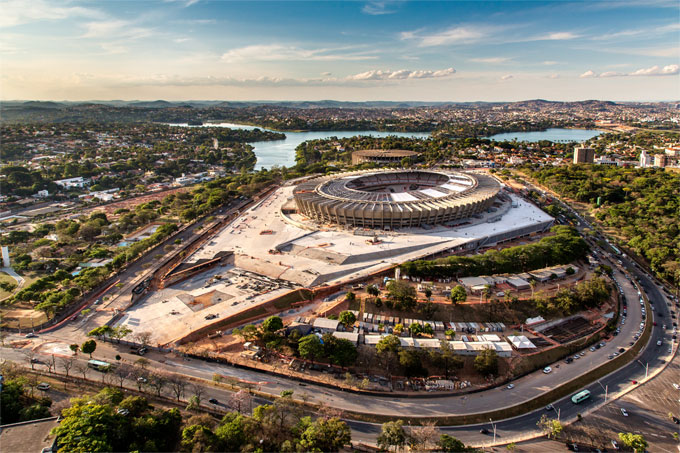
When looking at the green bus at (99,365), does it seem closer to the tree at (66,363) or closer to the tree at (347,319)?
the tree at (66,363)

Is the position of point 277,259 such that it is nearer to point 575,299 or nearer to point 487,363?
point 487,363

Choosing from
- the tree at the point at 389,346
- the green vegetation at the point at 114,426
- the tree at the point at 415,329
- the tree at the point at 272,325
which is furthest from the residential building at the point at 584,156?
the green vegetation at the point at 114,426

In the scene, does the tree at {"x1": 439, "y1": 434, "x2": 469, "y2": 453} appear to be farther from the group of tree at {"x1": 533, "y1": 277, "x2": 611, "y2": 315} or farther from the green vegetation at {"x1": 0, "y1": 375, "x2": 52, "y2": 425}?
the green vegetation at {"x1": 0, "y1": 375, "x2": 52, "y2": 425}

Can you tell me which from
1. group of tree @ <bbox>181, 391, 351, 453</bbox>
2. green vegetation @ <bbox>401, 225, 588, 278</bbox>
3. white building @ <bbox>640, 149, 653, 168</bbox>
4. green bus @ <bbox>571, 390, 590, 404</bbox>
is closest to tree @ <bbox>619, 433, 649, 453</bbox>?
green bus @ <bbox>571, 390, 590, 404</bbox>

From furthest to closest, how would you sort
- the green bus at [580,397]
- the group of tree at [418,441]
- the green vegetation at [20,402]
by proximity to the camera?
the green bus at [580,397] < the green vegetation at [20,402] < the group of tree at [418,441]

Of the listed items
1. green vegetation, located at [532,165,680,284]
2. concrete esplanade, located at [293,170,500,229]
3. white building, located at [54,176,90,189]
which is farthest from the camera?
white building, located at [54,176,90,189]

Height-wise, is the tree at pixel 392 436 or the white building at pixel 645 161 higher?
the white building at pixel 645 161
